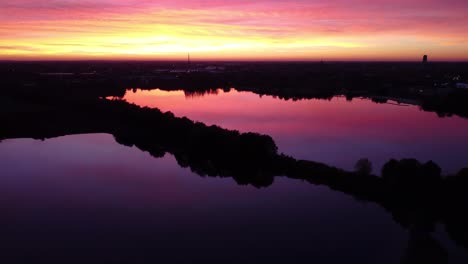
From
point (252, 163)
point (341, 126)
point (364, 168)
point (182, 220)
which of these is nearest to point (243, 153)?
point (252, 163)

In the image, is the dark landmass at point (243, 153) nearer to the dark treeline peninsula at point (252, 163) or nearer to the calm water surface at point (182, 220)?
the dark treeline peninsula at point (252, 163)

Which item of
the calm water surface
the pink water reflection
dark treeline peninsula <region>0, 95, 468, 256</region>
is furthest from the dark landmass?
the pink water reflection

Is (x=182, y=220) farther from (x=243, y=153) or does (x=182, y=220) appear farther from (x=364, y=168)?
(x=364, y=168)

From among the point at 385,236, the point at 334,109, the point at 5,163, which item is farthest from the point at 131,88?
the point at 385,236

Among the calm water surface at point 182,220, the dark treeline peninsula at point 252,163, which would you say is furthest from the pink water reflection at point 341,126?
the calm water surface at point 182,220

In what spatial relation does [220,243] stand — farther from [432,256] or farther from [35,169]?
[35,169]

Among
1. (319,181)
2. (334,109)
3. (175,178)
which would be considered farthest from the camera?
(334,109)
